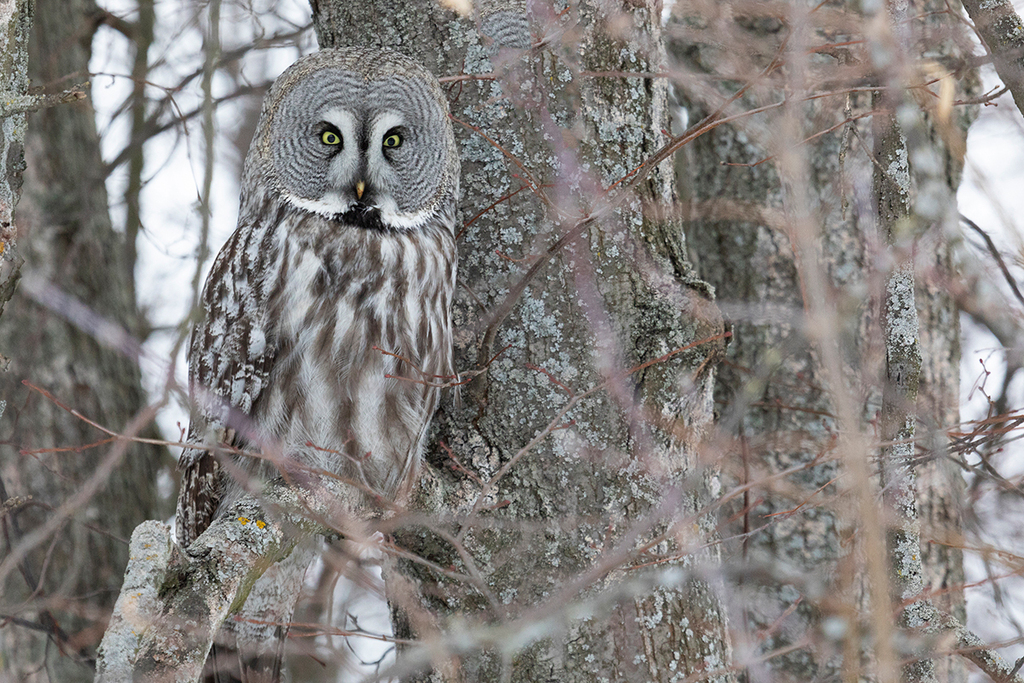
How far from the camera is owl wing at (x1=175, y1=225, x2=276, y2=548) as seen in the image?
2.77 meters

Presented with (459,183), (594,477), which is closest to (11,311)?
(459,183)

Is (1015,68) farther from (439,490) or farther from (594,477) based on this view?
(439,490)

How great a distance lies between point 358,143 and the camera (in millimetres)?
3012

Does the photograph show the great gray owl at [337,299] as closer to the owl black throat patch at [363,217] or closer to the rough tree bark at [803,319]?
the owl black throat patch at [363,217]

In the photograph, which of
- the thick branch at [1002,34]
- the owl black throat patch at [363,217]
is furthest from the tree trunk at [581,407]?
the thick branch at [1002,34]

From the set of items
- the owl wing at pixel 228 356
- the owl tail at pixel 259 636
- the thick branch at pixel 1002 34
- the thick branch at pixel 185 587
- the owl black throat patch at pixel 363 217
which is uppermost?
the thick branch at pixel 1002 34

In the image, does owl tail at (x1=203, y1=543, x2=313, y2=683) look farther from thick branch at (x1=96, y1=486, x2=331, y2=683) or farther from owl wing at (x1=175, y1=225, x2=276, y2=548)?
thick branch at (x1=96, y1=486, x2=331, y2=683)

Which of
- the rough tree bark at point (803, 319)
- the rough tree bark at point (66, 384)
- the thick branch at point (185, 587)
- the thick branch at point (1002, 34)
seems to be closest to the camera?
the thick branch at point (185, 587)

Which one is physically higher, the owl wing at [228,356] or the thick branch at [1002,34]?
the thick branch at [1002,34]

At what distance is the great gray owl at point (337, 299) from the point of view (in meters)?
2.73

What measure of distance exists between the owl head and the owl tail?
1.04m

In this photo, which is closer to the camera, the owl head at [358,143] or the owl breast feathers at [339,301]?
the owl breast feathers at [339,301]

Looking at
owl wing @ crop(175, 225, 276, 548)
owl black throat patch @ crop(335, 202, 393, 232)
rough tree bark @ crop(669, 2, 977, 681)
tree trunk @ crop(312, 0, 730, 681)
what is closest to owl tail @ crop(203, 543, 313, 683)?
owl wing @ crop(175, 225, 276, 548)

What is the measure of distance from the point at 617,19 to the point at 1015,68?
0.99 m
